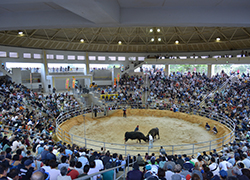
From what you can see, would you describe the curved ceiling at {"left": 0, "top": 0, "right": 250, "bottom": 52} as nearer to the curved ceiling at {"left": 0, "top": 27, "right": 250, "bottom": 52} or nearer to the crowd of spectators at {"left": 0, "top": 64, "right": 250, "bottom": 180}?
the crowd of spectators at {"left": 0, "top": 64, "right": 250, "bottom": 180}

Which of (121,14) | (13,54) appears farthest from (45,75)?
(121,14)

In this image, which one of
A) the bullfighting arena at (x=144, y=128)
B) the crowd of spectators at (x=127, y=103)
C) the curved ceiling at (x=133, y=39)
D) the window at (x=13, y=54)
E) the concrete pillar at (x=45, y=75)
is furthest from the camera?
the concrete pillar at (x=45, y=75)

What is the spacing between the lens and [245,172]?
5059mm

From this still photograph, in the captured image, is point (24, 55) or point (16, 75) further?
point (24, 55)

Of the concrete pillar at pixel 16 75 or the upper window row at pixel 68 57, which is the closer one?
the concrete pillar at pixel 16 75

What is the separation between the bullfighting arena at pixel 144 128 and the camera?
14.6 m

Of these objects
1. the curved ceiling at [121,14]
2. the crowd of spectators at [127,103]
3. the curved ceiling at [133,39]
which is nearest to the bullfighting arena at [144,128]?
the crowd of spectators at [127,103]

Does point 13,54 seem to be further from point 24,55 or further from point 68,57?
point 68,57

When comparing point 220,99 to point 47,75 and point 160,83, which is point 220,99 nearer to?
point 160,83

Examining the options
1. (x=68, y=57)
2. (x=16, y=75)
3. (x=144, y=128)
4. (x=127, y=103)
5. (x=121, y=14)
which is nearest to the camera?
(x=121, y=14)

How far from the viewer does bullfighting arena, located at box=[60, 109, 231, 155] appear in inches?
575

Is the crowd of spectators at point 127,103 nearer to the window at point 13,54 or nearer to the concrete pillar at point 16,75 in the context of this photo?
the concrete pillar at point 16,75

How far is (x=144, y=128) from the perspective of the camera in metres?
18.6

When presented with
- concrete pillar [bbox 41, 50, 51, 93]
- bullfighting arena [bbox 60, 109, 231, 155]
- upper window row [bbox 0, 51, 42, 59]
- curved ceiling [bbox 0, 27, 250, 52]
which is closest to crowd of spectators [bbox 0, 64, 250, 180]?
bullfighting arena [bbox 60, 109, 231, 155]
